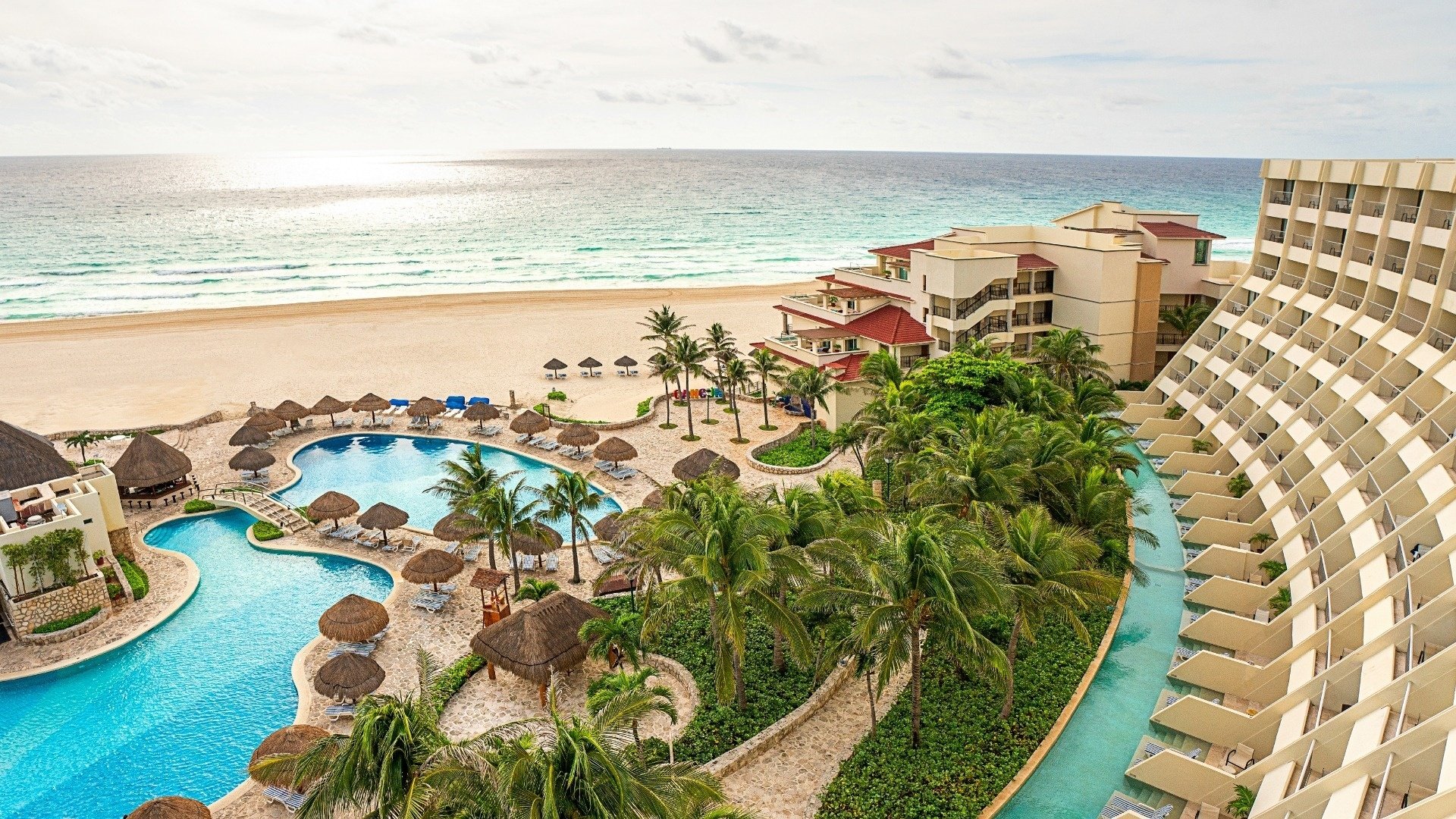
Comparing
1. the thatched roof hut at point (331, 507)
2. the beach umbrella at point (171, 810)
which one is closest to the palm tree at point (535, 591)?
the beach umbrella at point (171, 810)

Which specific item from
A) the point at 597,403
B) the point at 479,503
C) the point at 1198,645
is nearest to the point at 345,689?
the point at 479,503

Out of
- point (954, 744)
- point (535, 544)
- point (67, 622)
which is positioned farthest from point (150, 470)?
point (954, 744)

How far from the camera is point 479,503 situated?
26.0 metres

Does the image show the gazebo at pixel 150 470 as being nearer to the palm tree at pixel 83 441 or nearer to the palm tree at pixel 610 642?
the palm tree at pixel 83 441

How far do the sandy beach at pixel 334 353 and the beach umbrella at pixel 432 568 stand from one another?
1875 cm

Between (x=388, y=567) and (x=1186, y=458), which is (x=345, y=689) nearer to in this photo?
(x=388, y=567)

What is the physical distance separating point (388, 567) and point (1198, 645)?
974 inches

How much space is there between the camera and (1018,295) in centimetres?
4488

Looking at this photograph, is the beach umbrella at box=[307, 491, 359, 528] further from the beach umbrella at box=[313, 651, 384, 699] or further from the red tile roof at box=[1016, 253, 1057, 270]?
the red tile roof at box=[1016, 253, 1057, 270]

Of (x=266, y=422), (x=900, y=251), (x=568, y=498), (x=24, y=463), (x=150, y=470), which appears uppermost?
(x=900, y=251)

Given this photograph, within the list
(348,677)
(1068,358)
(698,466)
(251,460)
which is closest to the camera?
(348,677)

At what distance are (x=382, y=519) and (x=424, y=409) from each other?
46.5 feet

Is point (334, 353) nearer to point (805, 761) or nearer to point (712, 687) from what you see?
point (712, 687)

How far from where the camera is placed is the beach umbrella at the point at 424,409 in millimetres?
43500
